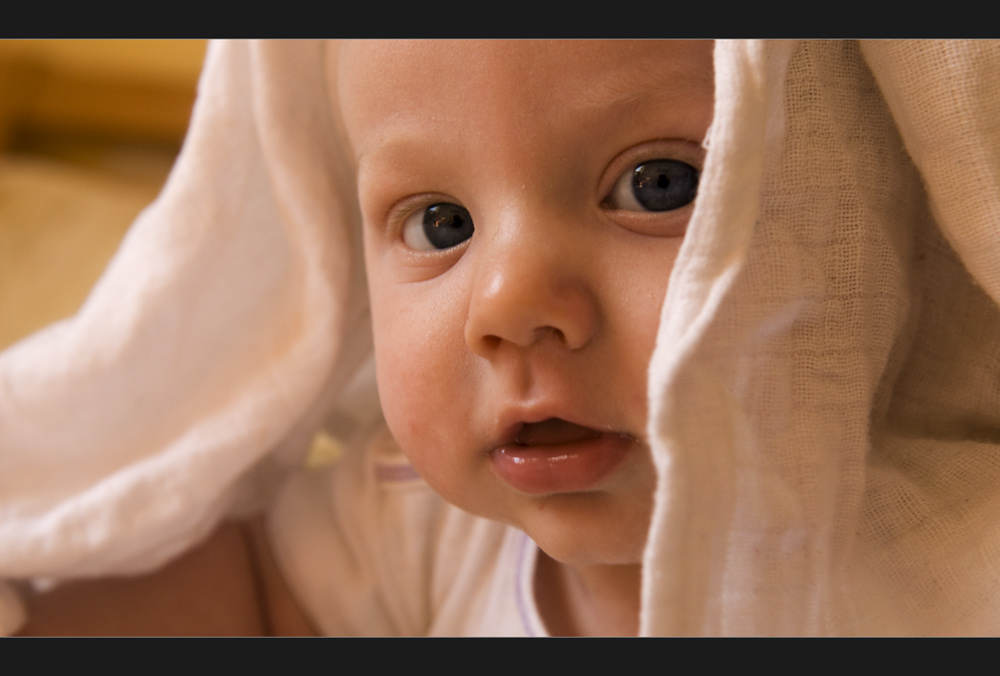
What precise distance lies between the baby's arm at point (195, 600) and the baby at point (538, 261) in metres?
0.33

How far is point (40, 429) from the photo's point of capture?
782mm

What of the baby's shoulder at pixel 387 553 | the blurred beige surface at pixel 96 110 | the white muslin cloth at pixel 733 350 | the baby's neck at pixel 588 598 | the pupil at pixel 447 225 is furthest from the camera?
the blurred beige surface at pixel 96 110

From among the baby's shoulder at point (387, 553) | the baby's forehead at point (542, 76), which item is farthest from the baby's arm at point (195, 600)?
the baby's forehead at point (542, 76)

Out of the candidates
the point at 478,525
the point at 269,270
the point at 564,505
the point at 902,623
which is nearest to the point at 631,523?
the point at 564,505

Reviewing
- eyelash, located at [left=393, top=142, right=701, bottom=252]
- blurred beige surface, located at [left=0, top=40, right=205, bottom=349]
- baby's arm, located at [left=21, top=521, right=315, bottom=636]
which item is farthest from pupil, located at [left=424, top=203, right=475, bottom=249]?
blurred beige surface, located at [left=0, top=40, right=205, bottom=349]

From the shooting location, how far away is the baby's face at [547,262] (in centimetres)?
51

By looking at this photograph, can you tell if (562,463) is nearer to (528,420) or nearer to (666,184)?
(528,420)

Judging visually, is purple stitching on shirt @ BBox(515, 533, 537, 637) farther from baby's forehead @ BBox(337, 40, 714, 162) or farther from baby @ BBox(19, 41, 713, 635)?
baby's forehead @ BBox(337, 40, 714, 162)

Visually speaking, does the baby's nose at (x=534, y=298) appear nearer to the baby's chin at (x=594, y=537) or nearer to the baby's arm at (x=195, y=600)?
the baby's chin at (x=594, y=537)

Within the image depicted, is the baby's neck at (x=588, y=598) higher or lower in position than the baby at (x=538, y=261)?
lower

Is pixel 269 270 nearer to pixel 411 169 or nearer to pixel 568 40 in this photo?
pixel 411 169

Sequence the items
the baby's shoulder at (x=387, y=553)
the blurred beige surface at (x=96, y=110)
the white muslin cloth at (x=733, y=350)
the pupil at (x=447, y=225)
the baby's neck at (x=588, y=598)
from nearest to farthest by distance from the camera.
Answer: the white muslin cloth at (x=733, y=350), the pupil at (x=447, y=225), the baby's neck at (x=588, y=598), the baby's shoulder at (x=387, y=553), the blurred beige surface at (x=96, y=110)

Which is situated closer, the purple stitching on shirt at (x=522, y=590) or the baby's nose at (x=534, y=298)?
the baby's nose at (x=534, y=298)

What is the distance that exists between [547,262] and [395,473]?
0.41 m
